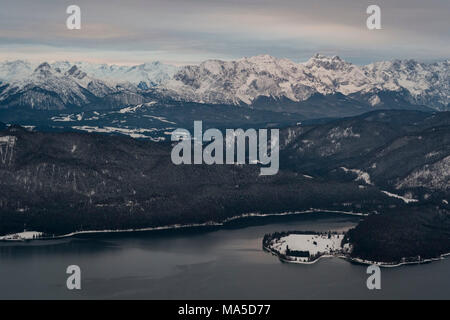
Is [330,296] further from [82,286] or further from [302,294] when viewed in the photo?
[82,286]

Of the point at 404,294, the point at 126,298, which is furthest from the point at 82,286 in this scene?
the point at 404,294

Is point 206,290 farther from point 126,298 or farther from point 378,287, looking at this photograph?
point 378,287

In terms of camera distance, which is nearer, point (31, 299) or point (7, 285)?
point (31, 299)

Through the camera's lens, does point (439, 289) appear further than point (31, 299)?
Yes

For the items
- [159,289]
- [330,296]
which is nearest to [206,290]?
[159,289]
